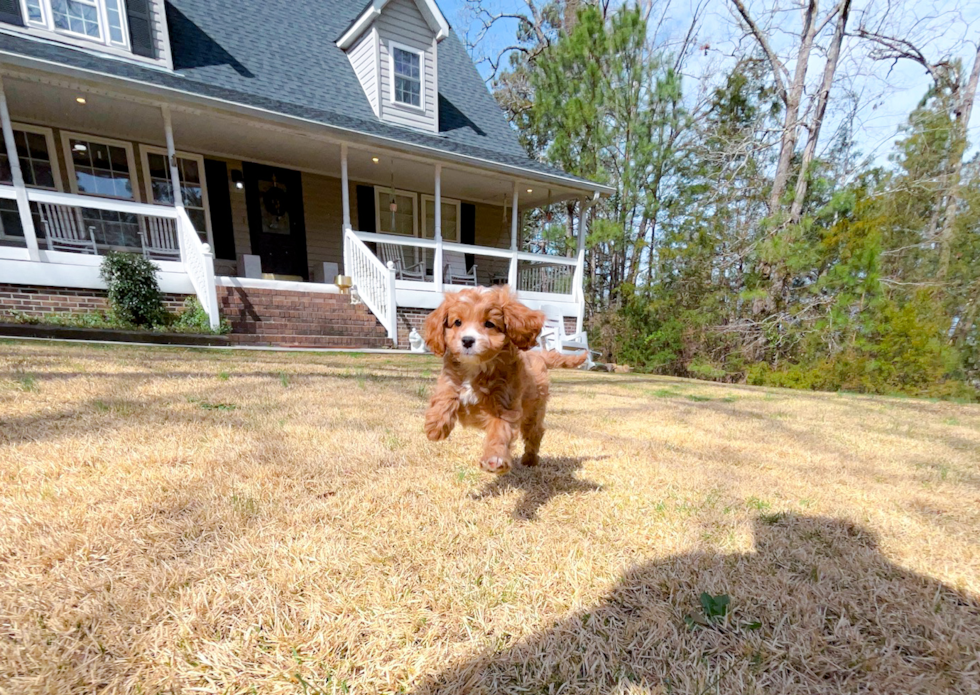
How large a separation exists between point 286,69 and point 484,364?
524 inches

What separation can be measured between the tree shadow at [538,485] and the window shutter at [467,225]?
12609 mm

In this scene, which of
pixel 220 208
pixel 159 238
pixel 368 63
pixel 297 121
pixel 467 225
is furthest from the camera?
pixel 467 225

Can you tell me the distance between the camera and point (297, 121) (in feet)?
30.4

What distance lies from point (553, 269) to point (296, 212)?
8.56m

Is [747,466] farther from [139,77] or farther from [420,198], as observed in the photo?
[420,198]

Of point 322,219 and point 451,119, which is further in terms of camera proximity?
point 451,119

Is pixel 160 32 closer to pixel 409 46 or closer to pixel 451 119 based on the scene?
pixel 409 46

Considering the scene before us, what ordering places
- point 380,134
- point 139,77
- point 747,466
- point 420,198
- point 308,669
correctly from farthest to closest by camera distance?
point 420,198
point 380,134
point 139,77
point 747,466
point 308,669

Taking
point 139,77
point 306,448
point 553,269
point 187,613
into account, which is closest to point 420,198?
point 553,269

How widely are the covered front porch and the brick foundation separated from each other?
0.54ft

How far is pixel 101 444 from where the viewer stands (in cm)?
252

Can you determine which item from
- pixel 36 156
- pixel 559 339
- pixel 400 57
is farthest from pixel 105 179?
pixel 559 339

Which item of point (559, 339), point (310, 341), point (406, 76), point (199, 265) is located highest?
point (406, 76)

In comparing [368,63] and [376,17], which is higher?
[376,17]
